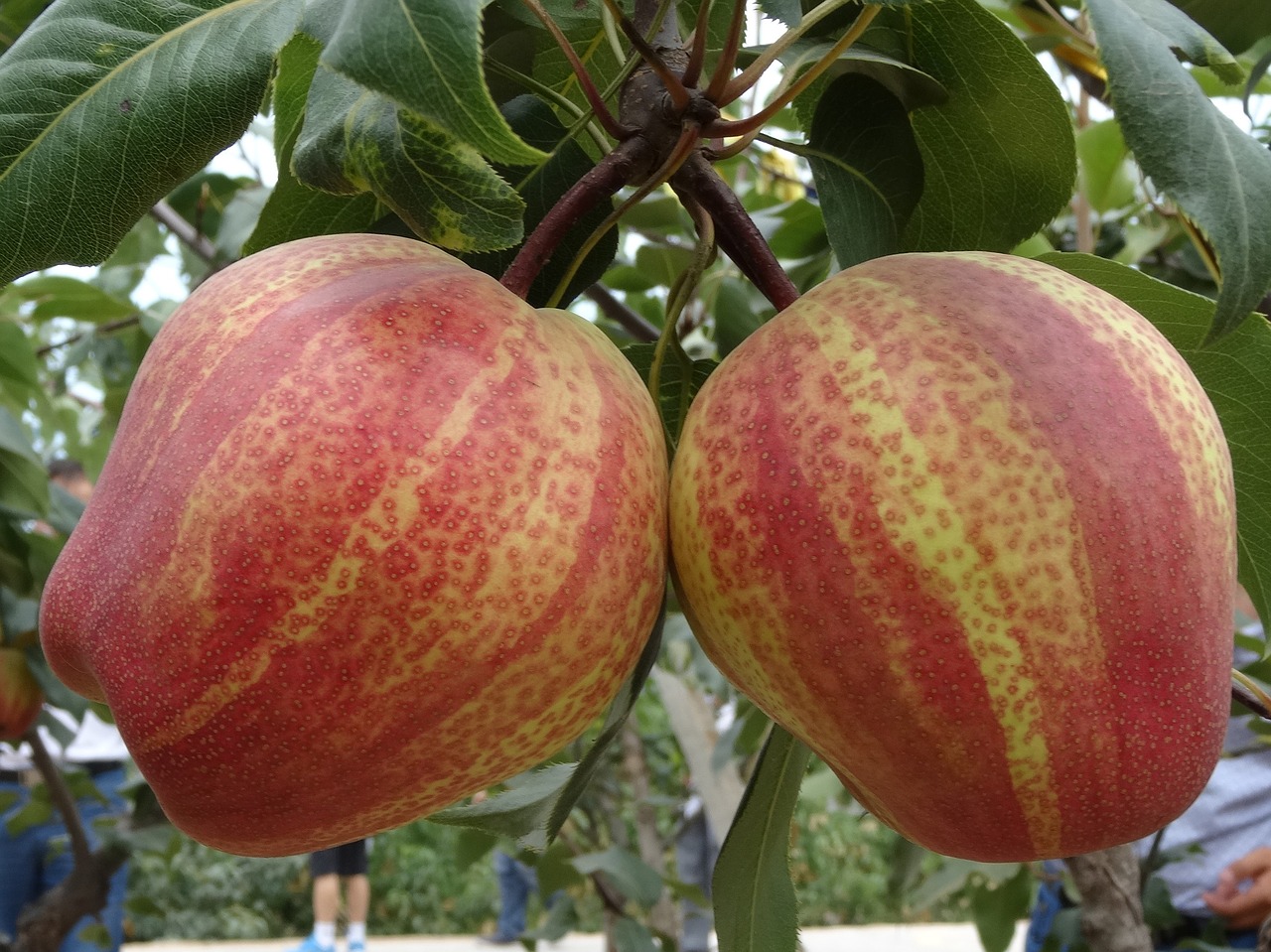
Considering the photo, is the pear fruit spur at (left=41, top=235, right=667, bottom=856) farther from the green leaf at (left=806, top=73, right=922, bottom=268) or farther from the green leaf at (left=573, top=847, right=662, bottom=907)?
the green leaf at (left=573, top=847, right=662, bottom=907)

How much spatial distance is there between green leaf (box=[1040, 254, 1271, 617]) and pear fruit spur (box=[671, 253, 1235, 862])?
145 millimetres

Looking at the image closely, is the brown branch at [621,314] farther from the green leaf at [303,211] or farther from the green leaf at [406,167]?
the green leaf at [406,167]

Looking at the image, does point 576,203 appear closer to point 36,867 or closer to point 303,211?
point 303,211

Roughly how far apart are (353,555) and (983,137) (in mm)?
412

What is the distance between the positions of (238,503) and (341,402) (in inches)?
2.1

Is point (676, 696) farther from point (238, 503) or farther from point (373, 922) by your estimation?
point (373, 922)

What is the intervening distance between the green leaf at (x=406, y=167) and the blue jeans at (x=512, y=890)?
4395mm

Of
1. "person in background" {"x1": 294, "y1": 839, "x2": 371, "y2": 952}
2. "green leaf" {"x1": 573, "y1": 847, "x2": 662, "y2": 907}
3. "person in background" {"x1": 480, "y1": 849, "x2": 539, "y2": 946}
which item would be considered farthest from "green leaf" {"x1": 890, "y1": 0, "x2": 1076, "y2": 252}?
"person in background" {"x1": 294, "y1": 839, "x2": 371, "y2": 952}

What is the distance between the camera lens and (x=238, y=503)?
1.47 feet

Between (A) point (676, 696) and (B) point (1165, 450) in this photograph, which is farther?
(A) point (676, 696)

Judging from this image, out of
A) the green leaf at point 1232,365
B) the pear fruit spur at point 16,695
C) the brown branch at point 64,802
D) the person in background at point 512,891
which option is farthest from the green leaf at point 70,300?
the person in background at point 512,891

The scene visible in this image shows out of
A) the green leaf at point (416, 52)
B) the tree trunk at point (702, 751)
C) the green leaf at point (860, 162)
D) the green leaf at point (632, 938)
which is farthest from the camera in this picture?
the tree trunk at point (702, 751)

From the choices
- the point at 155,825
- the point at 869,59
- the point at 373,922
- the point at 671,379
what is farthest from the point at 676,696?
the point at 373,922

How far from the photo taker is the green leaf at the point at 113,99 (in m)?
0.55
